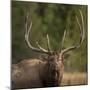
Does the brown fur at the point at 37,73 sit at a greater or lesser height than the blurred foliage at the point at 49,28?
lesser

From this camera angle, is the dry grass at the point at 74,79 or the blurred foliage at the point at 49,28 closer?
the blurred foliage at the point at 49,28

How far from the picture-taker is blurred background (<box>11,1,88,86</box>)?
7.53 feet

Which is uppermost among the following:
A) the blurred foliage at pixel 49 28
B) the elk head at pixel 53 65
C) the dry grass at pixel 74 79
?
the blurred foliage at pixel 49 28

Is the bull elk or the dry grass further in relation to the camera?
the dry grass

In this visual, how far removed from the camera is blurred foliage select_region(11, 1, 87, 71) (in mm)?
2293

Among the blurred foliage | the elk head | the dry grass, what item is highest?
the blurred foliage

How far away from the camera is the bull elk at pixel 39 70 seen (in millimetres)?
2289

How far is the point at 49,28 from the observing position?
2412mm

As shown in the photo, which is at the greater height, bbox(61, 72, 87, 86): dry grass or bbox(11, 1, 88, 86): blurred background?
bbox(11, 1, 88, 86): blurred background

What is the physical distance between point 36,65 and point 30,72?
0.10 meters

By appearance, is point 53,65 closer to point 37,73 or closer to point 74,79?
point 37,73

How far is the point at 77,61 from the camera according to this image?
99.1 inches

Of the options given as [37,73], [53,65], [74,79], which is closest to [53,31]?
[53,65]

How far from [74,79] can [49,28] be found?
2.22 feet
